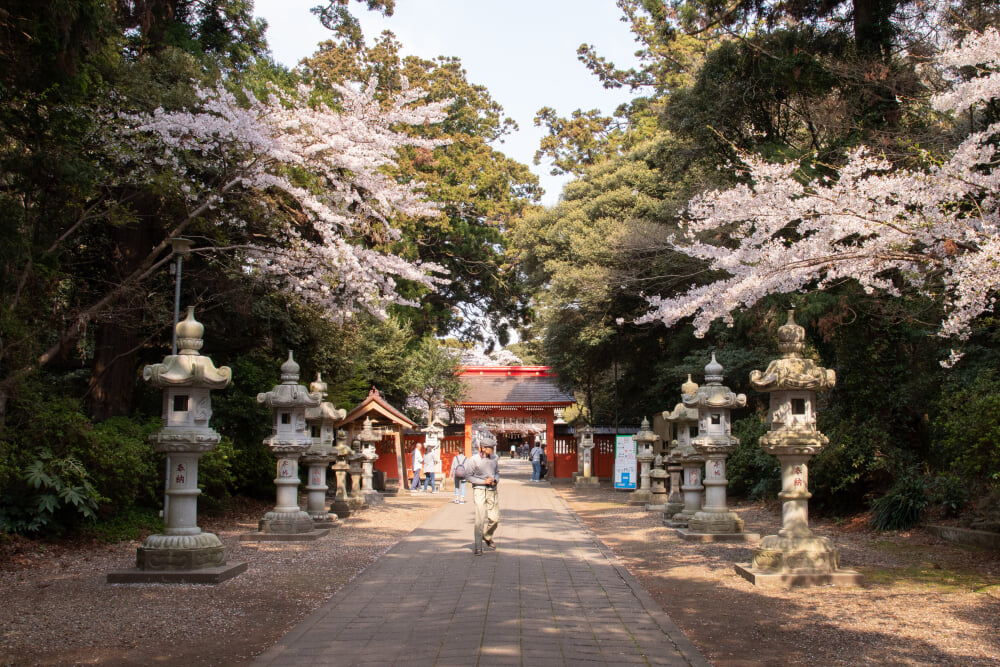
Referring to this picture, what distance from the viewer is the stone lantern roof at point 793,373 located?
829cm

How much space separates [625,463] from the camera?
2266 centimetres

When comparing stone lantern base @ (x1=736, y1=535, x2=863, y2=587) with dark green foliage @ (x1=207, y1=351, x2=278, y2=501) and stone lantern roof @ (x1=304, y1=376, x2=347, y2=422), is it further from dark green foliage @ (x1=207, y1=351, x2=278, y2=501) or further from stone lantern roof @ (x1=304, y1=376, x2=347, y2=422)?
dark green foliage @ (x1=207, y1=351, x2=278, y2=501)

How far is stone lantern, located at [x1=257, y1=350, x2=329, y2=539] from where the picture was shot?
11.3m

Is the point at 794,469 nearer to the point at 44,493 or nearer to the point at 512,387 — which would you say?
the point at 44,493

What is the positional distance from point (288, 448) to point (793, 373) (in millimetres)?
7415

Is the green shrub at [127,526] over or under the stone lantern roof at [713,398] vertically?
under

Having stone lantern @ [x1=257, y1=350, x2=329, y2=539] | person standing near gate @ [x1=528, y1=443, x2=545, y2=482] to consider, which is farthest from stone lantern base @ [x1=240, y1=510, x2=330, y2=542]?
person standing near gate @ [x1=528, y1=443, x2=545, y2=482]

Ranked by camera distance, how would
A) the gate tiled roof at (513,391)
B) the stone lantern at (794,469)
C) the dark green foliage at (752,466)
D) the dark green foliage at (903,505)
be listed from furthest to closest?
1. the gate tiled roof at (513,391)
2. the dark green foliage at (752,466)
3. the dark green foliage at (903,505)
4. the stone lantern at (794,469)

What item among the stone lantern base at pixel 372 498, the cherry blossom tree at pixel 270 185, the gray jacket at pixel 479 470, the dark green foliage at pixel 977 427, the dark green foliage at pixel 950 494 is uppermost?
the cherry blossom tree at pixel 270 185

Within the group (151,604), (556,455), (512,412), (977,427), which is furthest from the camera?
(556,455)

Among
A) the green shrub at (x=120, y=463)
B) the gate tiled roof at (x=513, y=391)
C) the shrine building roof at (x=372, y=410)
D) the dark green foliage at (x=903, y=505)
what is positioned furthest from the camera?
the gate tiled roof at (x=513, y=391)

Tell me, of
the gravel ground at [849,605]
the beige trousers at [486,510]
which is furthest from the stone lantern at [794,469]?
the beige trousers at [486,510]

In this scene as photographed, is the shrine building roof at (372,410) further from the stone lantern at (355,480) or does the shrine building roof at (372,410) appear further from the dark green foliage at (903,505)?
the dark green foliage at (903,505)

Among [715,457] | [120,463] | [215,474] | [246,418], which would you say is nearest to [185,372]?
[120,463]
